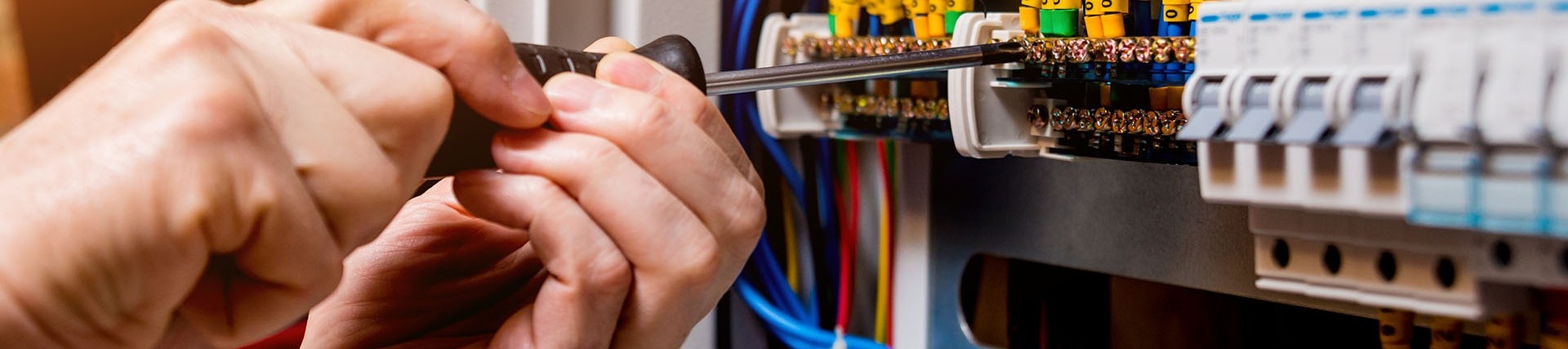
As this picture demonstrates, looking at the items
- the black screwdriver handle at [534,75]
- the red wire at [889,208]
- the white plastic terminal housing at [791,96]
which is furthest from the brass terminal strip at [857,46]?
the black screwdriver handle at [534,75]

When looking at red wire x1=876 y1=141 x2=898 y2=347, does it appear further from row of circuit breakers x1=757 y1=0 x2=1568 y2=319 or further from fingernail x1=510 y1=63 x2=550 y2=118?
fingernail x1=510 y1=63 x2=550 y2=118

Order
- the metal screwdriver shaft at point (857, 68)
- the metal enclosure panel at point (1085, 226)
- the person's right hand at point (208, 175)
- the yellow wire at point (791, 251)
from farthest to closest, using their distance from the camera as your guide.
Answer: the yellow wire at point (791, 251) < the metal enclosure panel at point (1085, 226) < the metal screwdriver shaft at point (857, 68) < the person's right hand at point (208, 175)

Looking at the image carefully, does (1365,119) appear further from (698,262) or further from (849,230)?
(849,230)

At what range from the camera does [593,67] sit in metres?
0.63

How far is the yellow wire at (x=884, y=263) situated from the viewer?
1016 mm

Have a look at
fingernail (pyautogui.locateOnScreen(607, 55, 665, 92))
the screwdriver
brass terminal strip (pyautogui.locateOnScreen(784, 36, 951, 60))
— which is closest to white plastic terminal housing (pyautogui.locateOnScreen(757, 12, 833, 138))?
brass terminal strip (pyautogui.locateOnScreen(784, 36, 951, 60))

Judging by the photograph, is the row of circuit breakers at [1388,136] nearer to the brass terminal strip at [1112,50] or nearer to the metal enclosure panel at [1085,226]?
the brass terminal strip at [1112,50]

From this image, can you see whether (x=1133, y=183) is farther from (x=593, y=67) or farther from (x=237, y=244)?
(x=237, y=244)

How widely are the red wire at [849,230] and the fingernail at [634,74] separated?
422mm

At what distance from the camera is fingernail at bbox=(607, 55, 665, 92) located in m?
0.62

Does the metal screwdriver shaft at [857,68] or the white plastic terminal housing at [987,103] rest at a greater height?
the metal screwdriver shaft at [857,68]

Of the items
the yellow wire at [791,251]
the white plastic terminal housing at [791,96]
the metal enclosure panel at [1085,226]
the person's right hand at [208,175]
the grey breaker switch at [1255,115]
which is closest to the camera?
the person's right hand at [208,175]

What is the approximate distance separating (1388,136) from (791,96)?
500mm

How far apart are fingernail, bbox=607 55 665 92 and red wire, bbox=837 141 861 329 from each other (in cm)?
42
